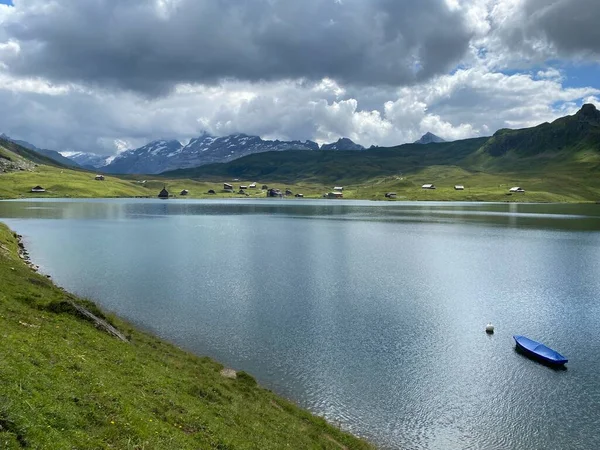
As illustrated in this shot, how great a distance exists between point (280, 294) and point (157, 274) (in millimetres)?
28087

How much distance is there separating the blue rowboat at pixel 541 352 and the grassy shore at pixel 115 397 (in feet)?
87.5

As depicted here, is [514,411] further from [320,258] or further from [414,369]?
[320,258]

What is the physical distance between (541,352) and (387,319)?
19078mm

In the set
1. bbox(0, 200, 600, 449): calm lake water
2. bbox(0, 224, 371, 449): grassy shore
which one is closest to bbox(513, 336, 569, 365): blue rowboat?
bbox(0, 200, 600, 449): calm lake water

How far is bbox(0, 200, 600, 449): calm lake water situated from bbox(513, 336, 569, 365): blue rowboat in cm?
104

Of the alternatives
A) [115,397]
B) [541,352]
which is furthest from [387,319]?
[115,397]

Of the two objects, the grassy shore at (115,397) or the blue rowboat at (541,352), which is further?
the blue rowboat at (541,352)

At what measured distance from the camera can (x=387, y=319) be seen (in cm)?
5947

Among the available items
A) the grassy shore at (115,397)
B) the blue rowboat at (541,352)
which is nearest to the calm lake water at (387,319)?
the blue rowboat at (541,352)

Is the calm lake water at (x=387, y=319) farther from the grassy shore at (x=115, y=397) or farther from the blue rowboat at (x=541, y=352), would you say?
the grassy shore at (x=115, y=397)

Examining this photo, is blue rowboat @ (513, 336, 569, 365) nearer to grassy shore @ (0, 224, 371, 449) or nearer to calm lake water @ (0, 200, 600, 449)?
calm lake water @ (0, 200, 600, 449)

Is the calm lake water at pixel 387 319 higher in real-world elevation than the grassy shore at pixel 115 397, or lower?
lower

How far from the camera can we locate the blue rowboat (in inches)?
1791

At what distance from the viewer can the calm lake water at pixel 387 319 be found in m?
36.1
